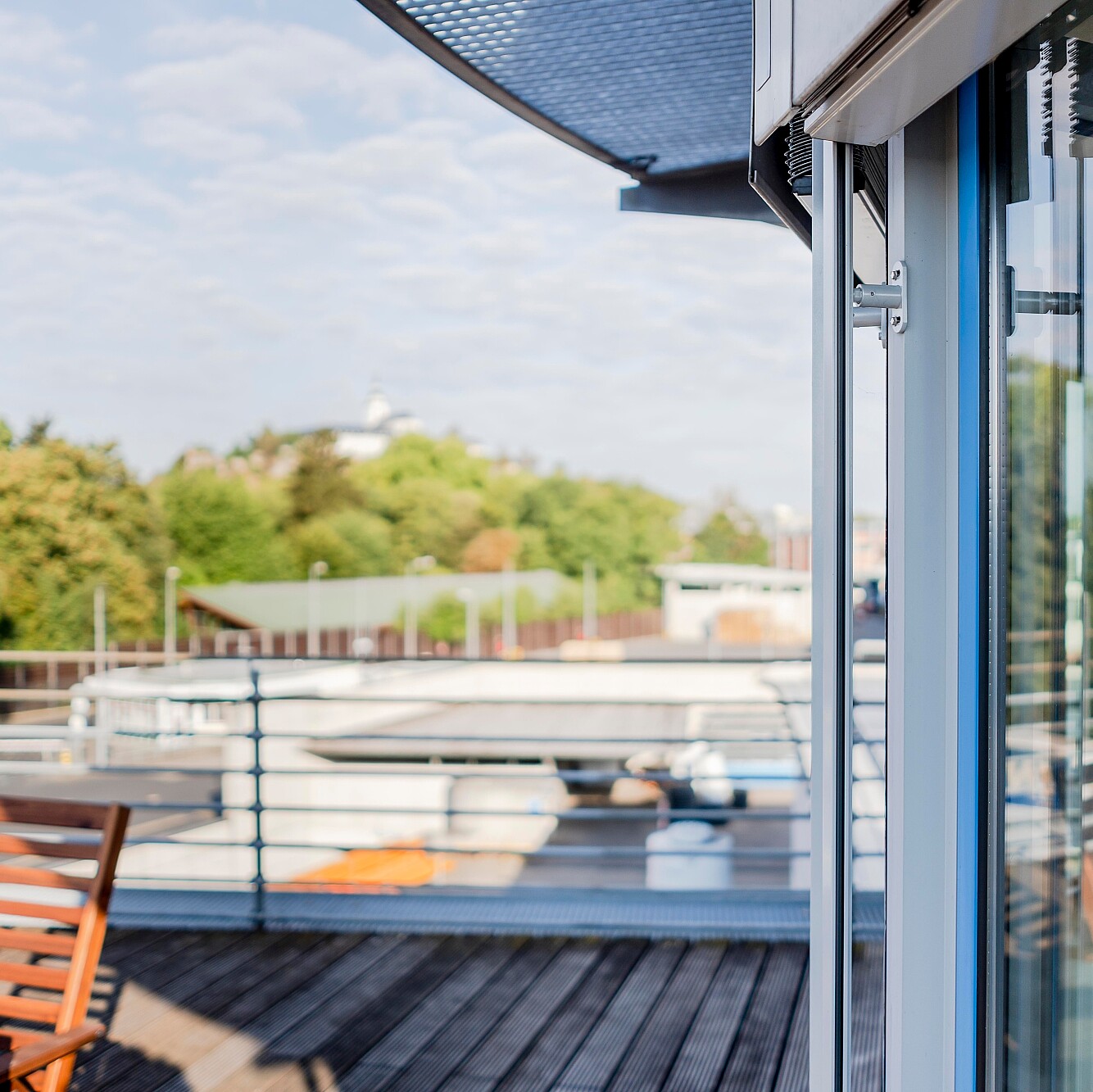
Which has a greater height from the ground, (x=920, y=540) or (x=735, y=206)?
(x=735, y=206)

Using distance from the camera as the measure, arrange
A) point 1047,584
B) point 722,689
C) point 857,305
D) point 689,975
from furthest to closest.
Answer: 1. point 722,689
2. point 689,975
3. point 857,305
4. point 1047,584

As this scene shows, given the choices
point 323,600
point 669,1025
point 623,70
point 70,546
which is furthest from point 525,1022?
point 323,600

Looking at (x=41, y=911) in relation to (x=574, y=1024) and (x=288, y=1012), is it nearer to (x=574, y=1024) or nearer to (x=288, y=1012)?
(x=288, y=1012)

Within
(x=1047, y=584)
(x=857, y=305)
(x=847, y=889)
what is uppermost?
(x=857, y=305)

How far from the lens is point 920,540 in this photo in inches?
36.8

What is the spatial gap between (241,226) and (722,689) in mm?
24170

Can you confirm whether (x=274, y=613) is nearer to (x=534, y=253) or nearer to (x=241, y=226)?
(x=241, y=226)

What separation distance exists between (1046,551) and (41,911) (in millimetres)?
1768

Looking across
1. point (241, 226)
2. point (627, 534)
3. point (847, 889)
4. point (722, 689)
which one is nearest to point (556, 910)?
point (847, 889)

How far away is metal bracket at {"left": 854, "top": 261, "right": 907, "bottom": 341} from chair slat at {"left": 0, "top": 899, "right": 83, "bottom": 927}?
5.02 feet

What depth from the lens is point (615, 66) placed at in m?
1.94

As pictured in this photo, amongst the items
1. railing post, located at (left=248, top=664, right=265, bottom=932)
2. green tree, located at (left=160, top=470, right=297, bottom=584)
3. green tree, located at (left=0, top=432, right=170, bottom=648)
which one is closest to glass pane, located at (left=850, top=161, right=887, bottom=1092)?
railing post, located at (left=248, top=664, right=265, bottom=932)

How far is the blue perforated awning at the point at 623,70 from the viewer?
5.63 feet

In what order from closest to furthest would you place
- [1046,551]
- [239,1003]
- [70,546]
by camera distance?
[1046,551] < [239,1003] < [70,546]
